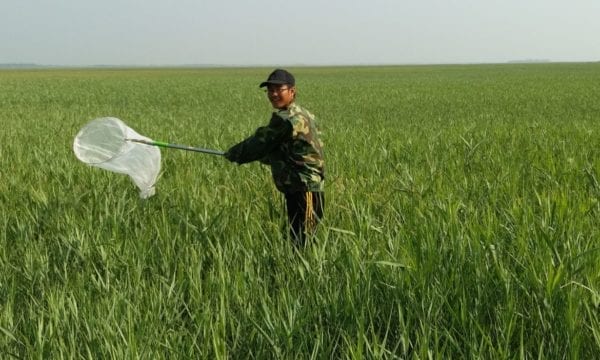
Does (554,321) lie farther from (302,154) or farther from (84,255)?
(84,255)

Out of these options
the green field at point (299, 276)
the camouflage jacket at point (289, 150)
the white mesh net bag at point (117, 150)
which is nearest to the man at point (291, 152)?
the camouflage jacket at point (289, 150)

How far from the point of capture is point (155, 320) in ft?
6.95

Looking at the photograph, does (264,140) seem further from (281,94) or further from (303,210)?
(303,210)

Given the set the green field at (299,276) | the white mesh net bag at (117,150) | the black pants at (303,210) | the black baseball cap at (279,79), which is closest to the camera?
the green field at (299,276)

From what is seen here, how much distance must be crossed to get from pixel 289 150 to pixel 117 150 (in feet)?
4.44

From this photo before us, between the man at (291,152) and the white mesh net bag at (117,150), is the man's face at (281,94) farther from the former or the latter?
the white mesh net bag at (117,150)

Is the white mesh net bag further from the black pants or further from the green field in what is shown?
the black pants

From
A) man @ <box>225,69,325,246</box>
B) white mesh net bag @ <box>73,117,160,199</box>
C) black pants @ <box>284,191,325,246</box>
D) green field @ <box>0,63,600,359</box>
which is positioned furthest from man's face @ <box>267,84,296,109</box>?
white mesh net bag @ <box>73,117,160,199</box>

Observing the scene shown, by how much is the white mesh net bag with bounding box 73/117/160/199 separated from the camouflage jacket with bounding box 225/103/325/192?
87 centimetres

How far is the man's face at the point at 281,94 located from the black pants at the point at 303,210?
23.9 inches

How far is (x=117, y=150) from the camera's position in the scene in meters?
3.84

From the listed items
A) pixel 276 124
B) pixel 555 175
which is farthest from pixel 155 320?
pixel 555 175

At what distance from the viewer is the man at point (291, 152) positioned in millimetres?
3293

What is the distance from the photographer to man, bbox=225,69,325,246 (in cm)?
A: 329
